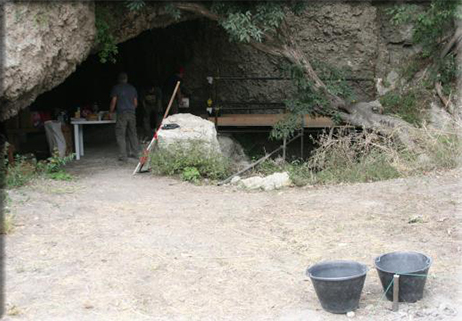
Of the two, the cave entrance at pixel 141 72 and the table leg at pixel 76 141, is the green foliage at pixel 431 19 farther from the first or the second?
the table leg at pixel 76 141

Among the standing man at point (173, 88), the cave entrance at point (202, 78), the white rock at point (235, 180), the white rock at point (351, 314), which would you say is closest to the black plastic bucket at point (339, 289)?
the white rock at point (351, 314)

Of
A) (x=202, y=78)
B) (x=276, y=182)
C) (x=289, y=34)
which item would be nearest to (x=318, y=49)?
(x=202, y=78)

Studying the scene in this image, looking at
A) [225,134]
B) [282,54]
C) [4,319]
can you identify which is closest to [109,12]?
[282,54]

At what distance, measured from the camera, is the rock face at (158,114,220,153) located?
9.97 m

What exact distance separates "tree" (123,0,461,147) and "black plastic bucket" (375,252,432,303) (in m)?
5.15

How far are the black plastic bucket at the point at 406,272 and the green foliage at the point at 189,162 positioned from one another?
507cm

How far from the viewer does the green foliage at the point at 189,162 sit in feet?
31.2

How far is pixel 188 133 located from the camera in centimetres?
1019

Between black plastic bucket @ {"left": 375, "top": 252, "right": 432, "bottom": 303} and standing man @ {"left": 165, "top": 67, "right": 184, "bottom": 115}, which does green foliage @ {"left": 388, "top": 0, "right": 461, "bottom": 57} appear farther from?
black plastic bucket @ {"left": 375, "top": 252, "right": 432, "bottom": 303}

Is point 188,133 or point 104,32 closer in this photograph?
point 104,32

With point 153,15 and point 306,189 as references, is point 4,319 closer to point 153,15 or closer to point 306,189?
point 306,189

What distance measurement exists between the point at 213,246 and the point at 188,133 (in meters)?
4.62

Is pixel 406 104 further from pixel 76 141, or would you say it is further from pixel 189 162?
pixel 76 141

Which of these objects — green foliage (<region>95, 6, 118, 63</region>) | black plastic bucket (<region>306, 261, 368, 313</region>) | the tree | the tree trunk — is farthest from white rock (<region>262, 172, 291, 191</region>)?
black plastic bucket (<region>306, 261, 368, 313</region>)
